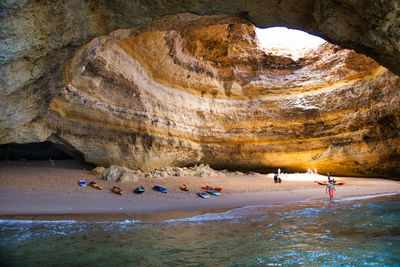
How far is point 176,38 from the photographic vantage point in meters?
12.4

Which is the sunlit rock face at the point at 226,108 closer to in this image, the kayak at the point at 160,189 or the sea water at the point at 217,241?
the kayak at the point at 160,189

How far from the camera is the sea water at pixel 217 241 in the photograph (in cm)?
360

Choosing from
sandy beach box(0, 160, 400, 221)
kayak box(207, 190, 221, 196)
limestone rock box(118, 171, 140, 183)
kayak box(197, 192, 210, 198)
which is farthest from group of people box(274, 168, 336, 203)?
limestone rock box(118, 171, 140, 183)

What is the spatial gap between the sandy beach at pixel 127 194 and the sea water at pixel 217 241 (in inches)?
33.2

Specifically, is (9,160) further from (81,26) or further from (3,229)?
(81,26)

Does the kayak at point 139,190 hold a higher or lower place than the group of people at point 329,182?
lower

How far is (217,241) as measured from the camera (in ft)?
14.9

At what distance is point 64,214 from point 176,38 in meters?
9.48

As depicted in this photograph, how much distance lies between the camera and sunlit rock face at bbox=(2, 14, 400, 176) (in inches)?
402

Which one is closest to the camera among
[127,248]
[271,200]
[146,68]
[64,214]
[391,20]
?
[391,20]

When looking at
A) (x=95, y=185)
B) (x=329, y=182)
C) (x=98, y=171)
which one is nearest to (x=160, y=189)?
(x=95, y=185)

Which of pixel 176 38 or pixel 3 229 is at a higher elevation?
pixel 176 38

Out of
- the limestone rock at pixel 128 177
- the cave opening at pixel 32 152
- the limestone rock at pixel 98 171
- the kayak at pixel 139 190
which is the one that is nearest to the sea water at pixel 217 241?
the kayak at pixel 139 190

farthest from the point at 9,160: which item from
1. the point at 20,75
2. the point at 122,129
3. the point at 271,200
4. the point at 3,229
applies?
the point at 271,200
